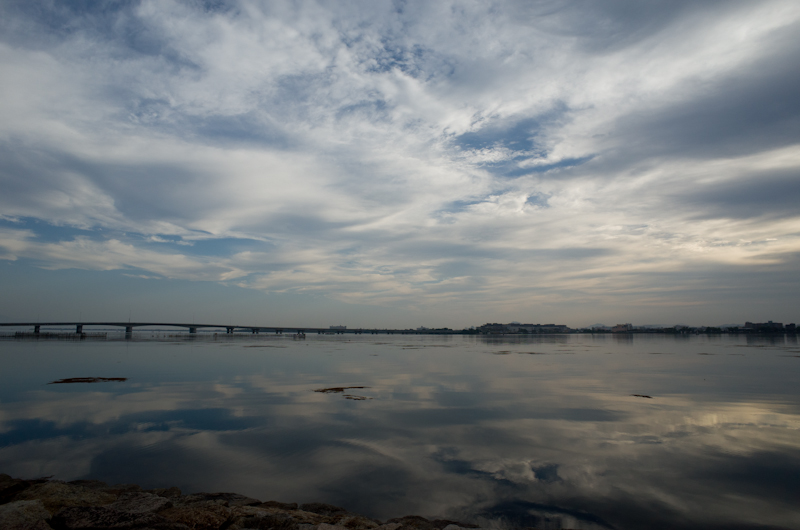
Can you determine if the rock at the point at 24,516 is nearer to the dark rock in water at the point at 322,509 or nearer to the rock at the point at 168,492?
the rock at the point at 168,492

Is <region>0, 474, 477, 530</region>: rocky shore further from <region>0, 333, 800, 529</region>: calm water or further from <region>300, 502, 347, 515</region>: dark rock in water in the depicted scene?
<region>0, 333, 800, 529</region>: calm water

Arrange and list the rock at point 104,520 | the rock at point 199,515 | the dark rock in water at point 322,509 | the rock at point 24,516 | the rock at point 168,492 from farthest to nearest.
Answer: the rock at point 168,492, the dark rock in water at point 322,509, the rock at point 199,515, the rock at point 104,520, the rock at point 24,516

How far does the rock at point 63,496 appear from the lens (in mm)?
7678

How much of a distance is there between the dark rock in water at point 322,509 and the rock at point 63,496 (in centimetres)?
381

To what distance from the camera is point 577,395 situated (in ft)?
69.2

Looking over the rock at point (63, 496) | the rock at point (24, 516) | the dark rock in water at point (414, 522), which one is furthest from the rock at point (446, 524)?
the rock at point (24, 516)

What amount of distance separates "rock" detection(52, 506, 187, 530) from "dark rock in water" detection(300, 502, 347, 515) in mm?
2414

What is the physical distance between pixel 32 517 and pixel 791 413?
2421 centimetres

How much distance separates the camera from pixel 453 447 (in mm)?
12219

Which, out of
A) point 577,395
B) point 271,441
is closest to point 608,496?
point 271,441

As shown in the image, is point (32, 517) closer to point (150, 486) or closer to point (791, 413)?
point (150, 486)

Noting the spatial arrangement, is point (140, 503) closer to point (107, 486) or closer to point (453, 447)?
point (107, 486)

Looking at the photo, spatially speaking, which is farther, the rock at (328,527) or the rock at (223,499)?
the rock at (223,499)

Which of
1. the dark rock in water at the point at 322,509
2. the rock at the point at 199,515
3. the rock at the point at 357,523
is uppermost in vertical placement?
the rock at the point at 199,515
